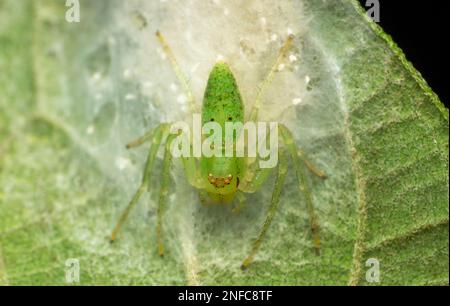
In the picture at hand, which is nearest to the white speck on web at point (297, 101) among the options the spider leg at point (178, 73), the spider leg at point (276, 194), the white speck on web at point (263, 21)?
the spider leg at point (276, 194)

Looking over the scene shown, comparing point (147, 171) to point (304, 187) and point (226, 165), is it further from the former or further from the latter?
point (304, 187)

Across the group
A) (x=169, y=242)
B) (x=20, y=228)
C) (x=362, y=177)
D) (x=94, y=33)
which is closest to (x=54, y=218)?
(x=20, y=228)

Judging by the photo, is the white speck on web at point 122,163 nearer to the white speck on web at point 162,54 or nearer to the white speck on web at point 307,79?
the white speck on web at point 162,54

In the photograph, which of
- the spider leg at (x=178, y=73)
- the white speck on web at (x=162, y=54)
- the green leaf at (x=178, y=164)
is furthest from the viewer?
the white speck on web at (x=162, y=54)

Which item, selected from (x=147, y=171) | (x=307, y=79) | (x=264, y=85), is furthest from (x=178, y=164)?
(x=307, y=79)

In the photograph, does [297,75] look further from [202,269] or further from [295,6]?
[202,269]

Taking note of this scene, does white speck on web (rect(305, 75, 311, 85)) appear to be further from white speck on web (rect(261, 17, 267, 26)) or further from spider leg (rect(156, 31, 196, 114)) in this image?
spider leg (rect(156, 31, 196, 114))

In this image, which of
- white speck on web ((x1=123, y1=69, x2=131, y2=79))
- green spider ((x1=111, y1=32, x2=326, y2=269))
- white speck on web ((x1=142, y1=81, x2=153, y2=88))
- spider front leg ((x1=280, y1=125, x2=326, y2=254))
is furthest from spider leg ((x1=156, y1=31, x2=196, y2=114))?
spider front leg ((x1=280, y1=125, x2=326, y2=254))
